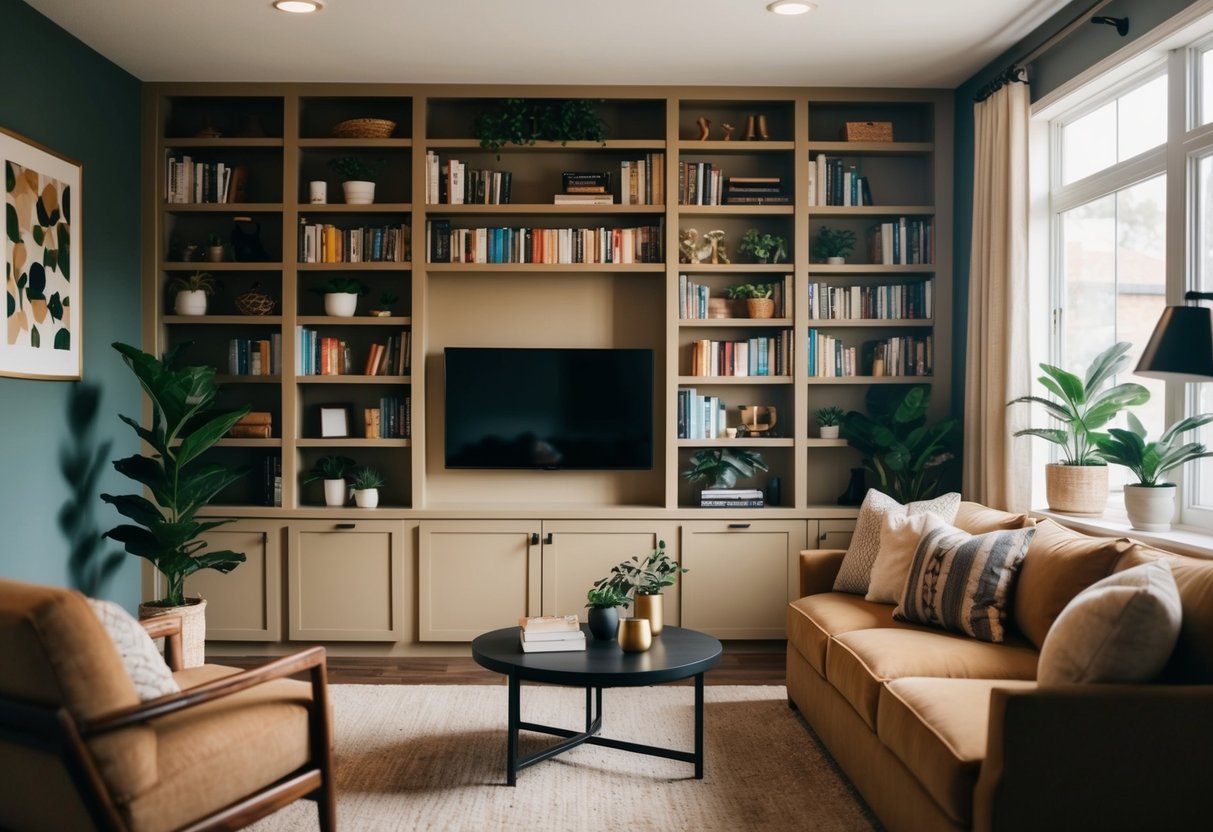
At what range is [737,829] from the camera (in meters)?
2.75

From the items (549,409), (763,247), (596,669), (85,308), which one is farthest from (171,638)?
(763,247)

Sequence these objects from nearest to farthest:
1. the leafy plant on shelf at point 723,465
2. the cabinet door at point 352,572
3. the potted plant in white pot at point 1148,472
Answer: the potted plant in white pot at point 1148,472
the cabinet door at point 352,572
the leafy plant on shelf at point 723,465

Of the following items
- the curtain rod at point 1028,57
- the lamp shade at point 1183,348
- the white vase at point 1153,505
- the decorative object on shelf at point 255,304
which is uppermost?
the curtain rod at point 1028,57

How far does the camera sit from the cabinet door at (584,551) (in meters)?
4.68

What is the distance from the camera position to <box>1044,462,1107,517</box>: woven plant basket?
142 inches

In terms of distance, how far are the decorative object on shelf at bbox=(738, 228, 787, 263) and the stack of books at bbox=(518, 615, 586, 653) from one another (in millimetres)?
2355

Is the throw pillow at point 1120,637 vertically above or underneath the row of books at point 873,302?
underneath

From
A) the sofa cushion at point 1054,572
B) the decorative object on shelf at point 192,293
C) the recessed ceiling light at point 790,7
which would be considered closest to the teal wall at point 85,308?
the decorative object on shelf at point 192,293

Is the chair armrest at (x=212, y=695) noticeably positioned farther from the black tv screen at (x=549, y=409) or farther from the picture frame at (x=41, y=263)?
the black tv screen at (x=549, y=409)

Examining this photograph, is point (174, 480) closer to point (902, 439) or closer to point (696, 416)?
point (696, 416)

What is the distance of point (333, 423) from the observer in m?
4.84

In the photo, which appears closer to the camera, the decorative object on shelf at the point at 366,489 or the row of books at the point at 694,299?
the decorative object on shelf at the point at 366,489

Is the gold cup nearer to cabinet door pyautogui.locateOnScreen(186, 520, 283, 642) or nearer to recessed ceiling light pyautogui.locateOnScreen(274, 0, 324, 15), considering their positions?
cabinet door pyautogui.locateOnScreen(186, 520, 283, 642)

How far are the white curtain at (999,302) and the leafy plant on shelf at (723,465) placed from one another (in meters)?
1.04
